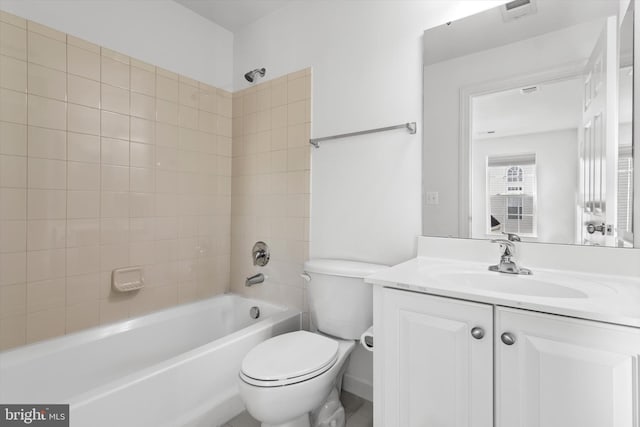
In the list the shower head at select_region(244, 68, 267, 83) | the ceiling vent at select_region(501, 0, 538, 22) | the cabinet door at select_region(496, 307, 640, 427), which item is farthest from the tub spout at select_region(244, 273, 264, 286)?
the ceiling vent at select_region(501, 0, 538, 22)

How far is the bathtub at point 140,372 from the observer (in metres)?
1.14

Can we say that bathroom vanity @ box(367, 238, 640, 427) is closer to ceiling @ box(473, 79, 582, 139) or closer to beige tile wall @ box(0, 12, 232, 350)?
ceiling @ box(473, 79, 582, 139)

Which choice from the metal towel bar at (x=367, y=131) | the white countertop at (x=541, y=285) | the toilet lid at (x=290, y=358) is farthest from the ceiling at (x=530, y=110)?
the toilet lid at (x=290, y=358)

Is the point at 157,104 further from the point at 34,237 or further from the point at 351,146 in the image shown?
the point at 351,146

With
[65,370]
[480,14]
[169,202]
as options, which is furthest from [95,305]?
[480,14]

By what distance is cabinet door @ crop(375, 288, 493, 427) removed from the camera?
90cm

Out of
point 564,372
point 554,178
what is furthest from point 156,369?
point 554,178

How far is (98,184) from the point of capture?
1690 millimetres

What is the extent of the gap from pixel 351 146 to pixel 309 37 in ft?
2.54

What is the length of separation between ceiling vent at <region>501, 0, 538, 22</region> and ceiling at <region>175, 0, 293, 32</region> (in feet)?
4.34

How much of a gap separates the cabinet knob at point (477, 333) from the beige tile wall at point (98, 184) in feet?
3.92

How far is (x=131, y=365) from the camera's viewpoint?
5.53 feet

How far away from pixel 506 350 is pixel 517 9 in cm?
133

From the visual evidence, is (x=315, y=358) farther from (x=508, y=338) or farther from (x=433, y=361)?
(x=508, y=338)
